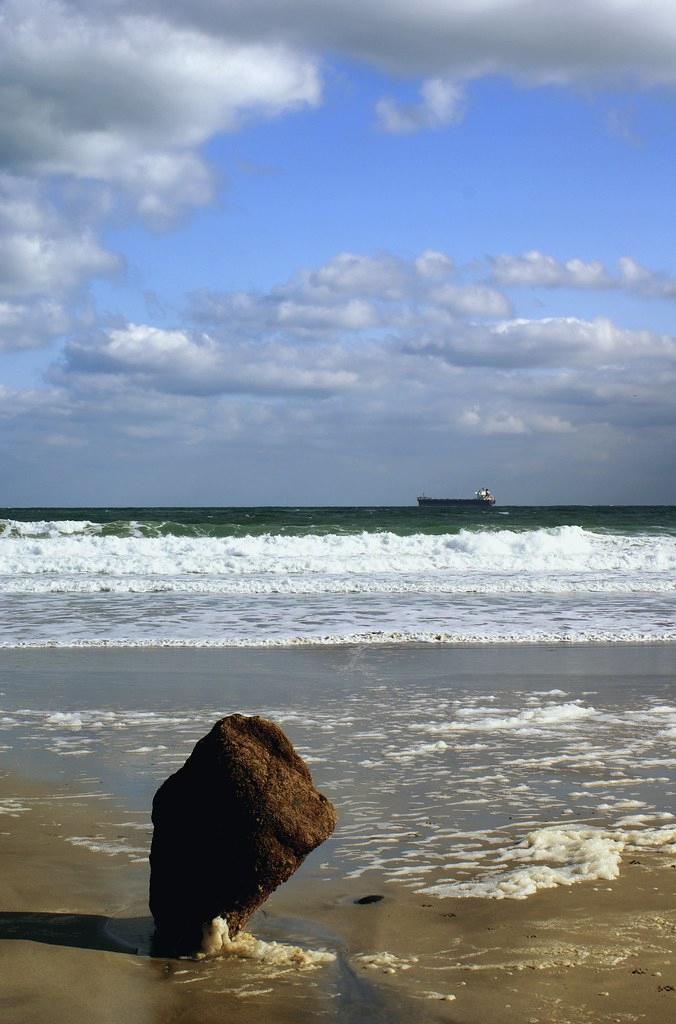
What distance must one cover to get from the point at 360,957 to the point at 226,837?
0.66m

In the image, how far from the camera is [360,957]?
12.1ft

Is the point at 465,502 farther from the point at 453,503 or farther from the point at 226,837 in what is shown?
the point at 226,837

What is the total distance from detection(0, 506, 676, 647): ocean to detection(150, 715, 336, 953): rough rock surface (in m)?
8.71

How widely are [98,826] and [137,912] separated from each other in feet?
4.32

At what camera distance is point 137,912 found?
4086 millimetres

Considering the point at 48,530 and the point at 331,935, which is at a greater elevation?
the point at 48,530

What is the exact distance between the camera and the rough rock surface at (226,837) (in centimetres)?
370

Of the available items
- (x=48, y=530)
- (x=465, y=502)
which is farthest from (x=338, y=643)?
(x=465, y=502)

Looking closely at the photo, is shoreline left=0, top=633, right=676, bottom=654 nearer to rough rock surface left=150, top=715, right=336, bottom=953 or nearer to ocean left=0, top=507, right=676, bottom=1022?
ocean left=0, top=507, right=676, bottom=1022

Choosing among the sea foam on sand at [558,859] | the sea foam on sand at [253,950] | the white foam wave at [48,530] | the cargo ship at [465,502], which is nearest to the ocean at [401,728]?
the sea foam on sand at [558,859]

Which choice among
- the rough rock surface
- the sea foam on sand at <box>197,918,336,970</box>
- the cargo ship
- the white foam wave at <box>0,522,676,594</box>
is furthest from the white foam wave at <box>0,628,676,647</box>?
the cargo ship

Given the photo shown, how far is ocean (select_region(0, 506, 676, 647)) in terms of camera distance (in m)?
13.5

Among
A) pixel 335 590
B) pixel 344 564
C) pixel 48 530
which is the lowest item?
pixel 335 590

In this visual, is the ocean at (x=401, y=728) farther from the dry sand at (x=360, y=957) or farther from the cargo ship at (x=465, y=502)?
the cargo ship at (x=465, y=502)
